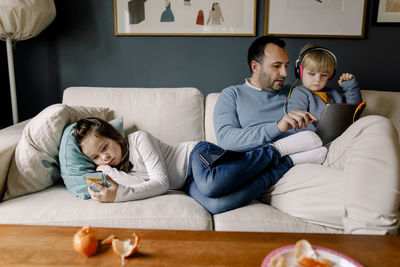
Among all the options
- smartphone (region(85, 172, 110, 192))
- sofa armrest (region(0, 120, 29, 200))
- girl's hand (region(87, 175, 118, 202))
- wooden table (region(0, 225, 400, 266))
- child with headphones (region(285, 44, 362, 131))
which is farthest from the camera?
child with headphones (region(285, 44, 362, 131))

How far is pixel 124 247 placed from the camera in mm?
814

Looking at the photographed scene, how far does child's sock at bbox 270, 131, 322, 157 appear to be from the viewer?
150cm

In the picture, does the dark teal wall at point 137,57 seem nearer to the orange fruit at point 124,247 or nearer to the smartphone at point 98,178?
the smartphone at point 98,178

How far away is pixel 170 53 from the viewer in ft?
7.59

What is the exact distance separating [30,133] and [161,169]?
64 cm

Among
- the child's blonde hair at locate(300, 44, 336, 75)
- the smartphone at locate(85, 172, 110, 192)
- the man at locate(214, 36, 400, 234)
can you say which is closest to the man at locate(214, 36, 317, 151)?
the man at locate(214, 36, 400, 234)

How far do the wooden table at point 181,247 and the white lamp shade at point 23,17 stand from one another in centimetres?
141

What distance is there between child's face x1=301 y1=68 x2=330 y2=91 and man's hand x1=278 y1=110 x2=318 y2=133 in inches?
15.7

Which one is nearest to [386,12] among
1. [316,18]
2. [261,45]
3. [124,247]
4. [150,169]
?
[316,18]

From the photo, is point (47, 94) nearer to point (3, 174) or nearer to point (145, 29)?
point (145, 29)

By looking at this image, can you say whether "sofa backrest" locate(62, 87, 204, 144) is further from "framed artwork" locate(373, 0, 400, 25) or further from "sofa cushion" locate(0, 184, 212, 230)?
"framed artwork" locate(373, 0, 400, 25)

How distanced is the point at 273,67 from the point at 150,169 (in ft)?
2.93

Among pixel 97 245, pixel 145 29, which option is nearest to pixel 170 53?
pixel 145 29

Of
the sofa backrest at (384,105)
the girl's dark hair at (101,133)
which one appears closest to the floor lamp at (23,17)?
the girl's dark hair at (101,133)
